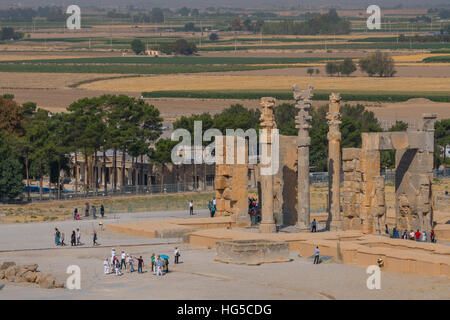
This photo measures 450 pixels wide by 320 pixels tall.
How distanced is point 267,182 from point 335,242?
6.39 metres

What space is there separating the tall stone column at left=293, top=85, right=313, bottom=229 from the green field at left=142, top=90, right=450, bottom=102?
88.1m

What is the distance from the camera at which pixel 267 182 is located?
5694 centimetres

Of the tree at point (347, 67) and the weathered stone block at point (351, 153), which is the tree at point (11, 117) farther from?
the tree at point (347, 67)

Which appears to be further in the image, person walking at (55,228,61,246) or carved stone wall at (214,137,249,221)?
carved stone wall at (214,137,249,221)

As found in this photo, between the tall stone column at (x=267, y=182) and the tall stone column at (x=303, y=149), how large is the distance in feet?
4.22

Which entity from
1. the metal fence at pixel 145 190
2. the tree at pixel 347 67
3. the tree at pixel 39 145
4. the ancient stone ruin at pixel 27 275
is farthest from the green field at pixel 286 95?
the ancient stone ruin at pixel 27 275

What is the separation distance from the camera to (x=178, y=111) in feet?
463

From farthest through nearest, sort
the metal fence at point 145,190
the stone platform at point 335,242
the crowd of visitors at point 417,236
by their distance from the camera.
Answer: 1. the metal fence at point 145,190
2. the crowd of visitors at point 417,236
3. the stone platform at point 335,242

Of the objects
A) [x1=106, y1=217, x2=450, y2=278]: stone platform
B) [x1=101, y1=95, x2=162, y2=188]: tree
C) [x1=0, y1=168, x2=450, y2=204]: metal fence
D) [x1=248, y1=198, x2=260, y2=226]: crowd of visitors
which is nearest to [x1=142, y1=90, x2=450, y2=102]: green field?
[x1=0, y1=168, x2=450, y2=204]: metal fence

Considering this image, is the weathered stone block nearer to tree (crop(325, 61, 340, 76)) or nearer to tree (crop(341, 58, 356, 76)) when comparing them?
tree (crop(325, 61, 340, 76))

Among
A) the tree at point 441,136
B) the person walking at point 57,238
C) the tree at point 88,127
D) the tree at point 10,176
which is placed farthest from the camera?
the tree at point 441,136

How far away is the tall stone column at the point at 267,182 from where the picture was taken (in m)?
57.0

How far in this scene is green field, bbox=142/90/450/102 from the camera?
14912cm

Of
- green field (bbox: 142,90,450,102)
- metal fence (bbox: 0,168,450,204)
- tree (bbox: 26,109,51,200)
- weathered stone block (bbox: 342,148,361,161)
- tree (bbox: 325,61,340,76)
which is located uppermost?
tree (bbox: 325,61,340,76)
